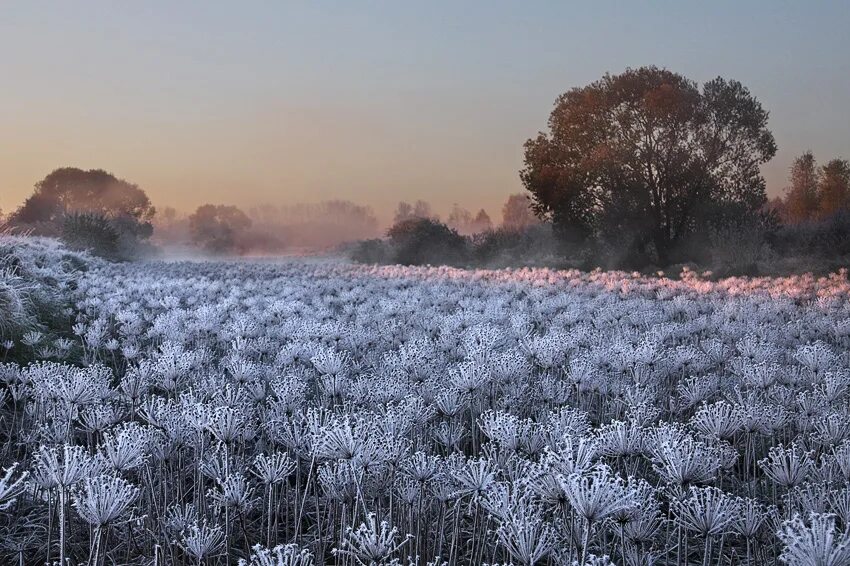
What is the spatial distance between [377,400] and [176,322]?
20.0 ft

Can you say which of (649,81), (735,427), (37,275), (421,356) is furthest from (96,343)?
(649,81)

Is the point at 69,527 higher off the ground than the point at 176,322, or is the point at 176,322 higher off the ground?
the point at 176,322

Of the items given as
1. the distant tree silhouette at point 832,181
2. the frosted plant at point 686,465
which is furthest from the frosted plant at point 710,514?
the distant tree silhouette at point 832,181

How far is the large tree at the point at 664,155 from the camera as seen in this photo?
3525cm

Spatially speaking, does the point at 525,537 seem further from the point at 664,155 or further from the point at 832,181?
the point at 832,181

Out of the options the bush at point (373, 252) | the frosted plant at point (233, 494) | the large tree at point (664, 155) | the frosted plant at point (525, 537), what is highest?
the large tree at point (664, 155)

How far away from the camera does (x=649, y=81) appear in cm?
3691

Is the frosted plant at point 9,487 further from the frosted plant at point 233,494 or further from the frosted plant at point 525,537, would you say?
the frosted plant at point 525,537

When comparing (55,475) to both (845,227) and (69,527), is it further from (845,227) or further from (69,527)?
(845,227)

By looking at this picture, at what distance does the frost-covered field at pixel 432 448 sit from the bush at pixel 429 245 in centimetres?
3646

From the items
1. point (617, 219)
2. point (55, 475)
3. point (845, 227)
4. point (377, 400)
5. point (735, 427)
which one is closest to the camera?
point (55, 475)

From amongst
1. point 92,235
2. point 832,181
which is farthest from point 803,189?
point 92,235

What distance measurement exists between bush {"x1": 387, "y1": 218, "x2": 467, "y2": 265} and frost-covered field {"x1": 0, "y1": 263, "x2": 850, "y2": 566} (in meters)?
36.5

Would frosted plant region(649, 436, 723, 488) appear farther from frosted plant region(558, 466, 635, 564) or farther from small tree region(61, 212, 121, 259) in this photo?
small tree region(61, 212, 121, 259)
